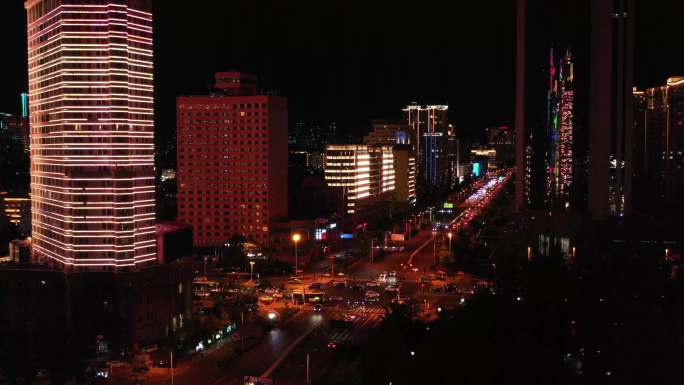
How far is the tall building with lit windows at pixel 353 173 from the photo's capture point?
40375 mm

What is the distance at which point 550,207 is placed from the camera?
96.0 feet

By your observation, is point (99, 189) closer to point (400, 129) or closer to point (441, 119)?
point (400, 129)

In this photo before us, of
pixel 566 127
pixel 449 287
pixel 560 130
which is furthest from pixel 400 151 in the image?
pixel 449 287

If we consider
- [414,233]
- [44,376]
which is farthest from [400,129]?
[44,376]

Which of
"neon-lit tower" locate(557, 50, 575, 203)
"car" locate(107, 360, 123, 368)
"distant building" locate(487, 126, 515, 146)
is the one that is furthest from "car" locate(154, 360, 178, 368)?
"distant building" locate(487, 126, 515, 146)

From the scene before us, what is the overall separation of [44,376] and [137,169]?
4917 mm

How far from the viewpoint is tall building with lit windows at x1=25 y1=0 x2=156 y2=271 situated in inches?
687

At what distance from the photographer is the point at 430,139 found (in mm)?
65688

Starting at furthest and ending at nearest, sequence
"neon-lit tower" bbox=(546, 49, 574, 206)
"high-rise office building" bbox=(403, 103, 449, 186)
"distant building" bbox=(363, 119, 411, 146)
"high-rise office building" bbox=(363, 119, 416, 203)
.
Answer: "high-rise office building" bbox=(403, 103, 449, 186), "distant building" bbox=(363, 119, 411, 146), "high-rise office building" bbox=(363, 119, 416, 203), "neon-lit tower" bbox=(546, 49, 574, 206)

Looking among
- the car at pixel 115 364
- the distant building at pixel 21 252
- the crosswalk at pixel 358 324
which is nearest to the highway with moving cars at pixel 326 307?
the crosswalk at pixel 358 324

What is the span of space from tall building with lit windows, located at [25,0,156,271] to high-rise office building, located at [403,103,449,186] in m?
45.1

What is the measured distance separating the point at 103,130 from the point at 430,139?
1954 inches

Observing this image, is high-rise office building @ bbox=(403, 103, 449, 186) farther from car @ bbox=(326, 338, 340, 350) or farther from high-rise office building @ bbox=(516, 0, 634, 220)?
car @ bbox=(326, 338, 340, 350)

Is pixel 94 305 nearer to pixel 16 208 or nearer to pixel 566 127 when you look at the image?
pixel 566 127
